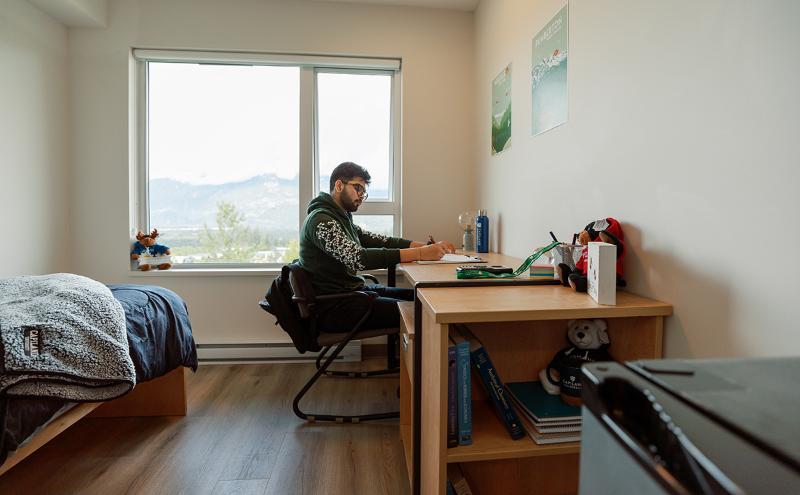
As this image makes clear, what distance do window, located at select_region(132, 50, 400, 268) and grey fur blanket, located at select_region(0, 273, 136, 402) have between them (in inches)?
54.6

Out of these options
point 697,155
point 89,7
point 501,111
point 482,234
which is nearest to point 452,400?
point 697,155

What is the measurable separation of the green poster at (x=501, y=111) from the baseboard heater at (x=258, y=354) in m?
1.63

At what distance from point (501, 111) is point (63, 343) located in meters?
2.28

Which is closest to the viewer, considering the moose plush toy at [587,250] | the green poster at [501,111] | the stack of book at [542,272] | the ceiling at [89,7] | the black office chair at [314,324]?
the moose plush toy at [587,250]

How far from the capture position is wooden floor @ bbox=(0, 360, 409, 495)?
1480 millimetres

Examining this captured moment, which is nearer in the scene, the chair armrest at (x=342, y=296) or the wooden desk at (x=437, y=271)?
the wooden desk at (x=437, y=271)

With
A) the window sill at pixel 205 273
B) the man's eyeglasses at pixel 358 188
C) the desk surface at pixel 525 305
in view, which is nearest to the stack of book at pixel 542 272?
the desk surface at pixel 525 305

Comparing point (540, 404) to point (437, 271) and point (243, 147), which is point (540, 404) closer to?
point (437, 271)

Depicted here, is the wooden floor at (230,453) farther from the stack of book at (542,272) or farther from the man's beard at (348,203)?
the man's beard at (348,203)

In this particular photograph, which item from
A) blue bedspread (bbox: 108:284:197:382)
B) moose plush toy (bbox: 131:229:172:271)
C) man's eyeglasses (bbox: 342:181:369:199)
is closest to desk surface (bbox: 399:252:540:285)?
man's eyeglasses (bbox: 342:181:369:199)

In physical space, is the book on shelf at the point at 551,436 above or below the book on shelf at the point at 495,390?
below

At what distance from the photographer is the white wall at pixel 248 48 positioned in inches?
107

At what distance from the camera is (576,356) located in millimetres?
1215

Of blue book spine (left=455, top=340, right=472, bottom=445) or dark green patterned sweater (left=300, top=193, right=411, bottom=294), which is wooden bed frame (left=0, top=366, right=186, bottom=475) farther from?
blue book spine (left=455, top=340, right=472, bottom=445)
